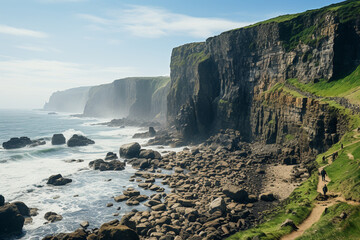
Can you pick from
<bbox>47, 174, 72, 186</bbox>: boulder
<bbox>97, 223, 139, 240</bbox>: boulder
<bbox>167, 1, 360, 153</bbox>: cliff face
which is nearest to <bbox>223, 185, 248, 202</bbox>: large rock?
<bbox>97, 223, 139, 240</bbox>: boulder

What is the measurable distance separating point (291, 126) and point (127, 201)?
129 ft

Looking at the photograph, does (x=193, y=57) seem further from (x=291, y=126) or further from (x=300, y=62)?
(x=291, y=126)

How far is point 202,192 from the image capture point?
40188 millimetres

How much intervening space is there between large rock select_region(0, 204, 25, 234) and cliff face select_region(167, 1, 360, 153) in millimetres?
49100

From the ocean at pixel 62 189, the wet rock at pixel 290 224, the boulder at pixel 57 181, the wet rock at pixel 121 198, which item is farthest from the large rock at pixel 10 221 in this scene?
the wet rock at pixel 290 224

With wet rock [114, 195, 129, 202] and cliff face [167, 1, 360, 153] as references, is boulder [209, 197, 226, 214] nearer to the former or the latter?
wet rock [114, 195, 129, 202]

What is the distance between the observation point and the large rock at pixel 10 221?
29.8 meters

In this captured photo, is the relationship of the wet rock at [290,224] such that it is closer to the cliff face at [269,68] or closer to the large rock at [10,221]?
the cliff face at [269,68]

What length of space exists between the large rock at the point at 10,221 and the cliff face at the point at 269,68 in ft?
161

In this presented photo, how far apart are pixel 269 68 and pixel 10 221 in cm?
6770

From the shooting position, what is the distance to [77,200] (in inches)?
1558

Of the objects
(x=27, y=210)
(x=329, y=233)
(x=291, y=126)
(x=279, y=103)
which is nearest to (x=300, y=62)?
(x=279, y=103)

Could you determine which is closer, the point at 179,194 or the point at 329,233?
the point at 329,233

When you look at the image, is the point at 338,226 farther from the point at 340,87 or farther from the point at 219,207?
the point at 340,87
